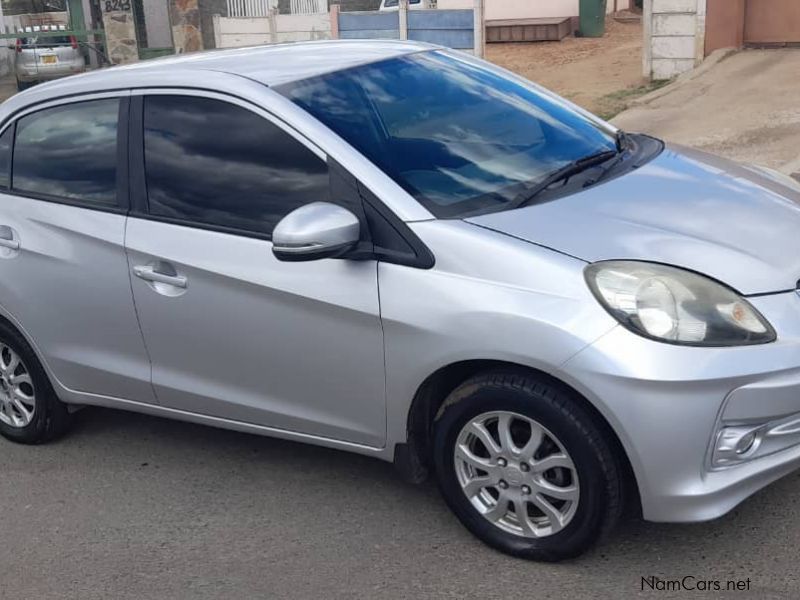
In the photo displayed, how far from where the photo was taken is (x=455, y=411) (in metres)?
3.57

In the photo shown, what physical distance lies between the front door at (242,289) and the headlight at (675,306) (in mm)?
809

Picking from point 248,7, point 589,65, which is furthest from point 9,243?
point 248,7

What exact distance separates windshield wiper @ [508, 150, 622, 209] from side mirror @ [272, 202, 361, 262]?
22.9 inches

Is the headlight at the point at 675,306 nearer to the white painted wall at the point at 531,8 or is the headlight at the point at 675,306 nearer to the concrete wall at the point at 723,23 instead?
the concrete wall at the point at 723,23

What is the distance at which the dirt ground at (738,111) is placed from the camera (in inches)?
360

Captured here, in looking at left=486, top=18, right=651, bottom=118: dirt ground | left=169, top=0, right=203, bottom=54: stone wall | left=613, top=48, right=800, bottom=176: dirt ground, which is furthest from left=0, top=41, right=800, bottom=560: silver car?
left=169, top=0, right=203, bottom=54: stone wall

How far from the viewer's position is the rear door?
435 cm

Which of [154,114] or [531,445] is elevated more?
[154,114]

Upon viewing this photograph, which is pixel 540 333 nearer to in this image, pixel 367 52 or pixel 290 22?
pixel 367 52

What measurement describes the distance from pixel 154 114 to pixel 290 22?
48.6 feet

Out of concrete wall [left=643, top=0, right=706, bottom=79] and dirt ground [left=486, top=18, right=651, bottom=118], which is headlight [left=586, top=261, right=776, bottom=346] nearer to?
dirt ground [left=486, top=18, right=651, bottom=118]

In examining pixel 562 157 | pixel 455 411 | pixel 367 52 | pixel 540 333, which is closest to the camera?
pixel 540 333

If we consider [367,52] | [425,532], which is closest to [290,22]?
[367,52]

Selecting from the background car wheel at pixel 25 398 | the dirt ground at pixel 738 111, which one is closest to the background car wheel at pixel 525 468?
the background car wheel at pixel 25 398
